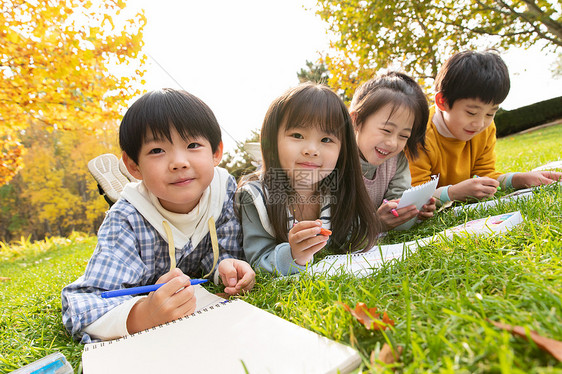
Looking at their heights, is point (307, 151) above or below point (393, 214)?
above

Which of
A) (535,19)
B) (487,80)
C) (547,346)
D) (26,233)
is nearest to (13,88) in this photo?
(487,80)

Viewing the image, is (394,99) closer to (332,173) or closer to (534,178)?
(332,173)

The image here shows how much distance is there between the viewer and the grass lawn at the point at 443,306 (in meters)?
0.67

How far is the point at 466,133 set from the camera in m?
2.74

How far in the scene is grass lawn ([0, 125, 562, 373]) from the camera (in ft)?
2.20

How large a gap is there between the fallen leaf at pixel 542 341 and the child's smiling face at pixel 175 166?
52.2 inches

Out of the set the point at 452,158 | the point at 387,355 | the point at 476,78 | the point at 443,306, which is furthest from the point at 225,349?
the point at 452,158

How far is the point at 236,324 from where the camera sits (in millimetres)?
1131

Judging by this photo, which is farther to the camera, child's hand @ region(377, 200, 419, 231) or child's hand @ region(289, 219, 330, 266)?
child's hand @ region(377, 200, 419, 231)

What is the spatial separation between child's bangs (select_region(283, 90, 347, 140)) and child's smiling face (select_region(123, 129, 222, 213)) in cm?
→ 50

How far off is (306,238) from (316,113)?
28.4 inches

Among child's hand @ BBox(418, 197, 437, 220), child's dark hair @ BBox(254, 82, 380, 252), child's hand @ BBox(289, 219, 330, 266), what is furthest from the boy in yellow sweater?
child's hand @ BBox(289, 219, 330, 266)

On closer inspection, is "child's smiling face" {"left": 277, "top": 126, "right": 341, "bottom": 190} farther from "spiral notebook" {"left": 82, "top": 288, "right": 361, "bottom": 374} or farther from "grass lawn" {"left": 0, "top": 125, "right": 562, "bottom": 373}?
"spiral notebook" {"left": 82, "top": 288, "right": 361, "bottom": 374}

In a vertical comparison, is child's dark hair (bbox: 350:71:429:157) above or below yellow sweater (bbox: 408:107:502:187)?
above
